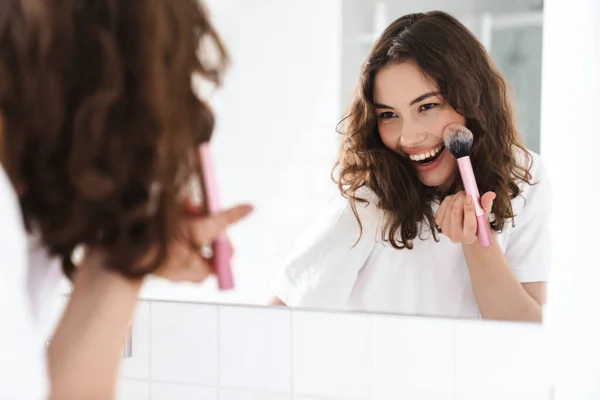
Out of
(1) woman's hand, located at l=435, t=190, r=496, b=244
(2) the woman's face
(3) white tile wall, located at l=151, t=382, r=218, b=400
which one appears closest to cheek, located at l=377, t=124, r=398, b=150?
(2) the woman's face

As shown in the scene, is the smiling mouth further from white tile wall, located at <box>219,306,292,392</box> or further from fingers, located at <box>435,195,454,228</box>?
white tile wall, located at <box>219,306,292,392</box>

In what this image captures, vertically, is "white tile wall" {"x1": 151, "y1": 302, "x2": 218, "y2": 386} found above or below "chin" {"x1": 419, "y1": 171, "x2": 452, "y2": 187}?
below

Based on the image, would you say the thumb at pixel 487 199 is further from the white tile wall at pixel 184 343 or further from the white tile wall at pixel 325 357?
the white tile wall at pixel 184 343

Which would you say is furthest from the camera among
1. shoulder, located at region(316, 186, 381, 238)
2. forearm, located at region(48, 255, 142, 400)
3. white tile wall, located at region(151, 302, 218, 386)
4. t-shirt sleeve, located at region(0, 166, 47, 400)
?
white tile wall, located at region(151, 302, 218, 386)

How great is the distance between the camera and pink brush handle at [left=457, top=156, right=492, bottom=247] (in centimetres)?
91

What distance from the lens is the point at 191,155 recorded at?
64 cm

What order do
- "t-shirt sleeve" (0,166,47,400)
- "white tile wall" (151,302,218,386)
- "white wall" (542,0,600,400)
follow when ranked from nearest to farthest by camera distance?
"t-shirt sleeve" (0,166,47,400) → "white wall" (542,0,600,400) → "white tile wall" (151,302,218,386)

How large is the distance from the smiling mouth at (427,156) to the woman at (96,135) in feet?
1.34

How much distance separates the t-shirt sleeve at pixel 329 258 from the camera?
99 cm

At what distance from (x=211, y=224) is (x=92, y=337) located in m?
0.15

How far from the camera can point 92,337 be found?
61 cm

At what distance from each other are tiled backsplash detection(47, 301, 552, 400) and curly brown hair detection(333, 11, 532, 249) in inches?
5.8

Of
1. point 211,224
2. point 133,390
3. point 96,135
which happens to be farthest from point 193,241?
point 133,390

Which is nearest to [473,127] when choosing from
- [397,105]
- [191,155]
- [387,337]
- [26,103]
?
[397,105]
